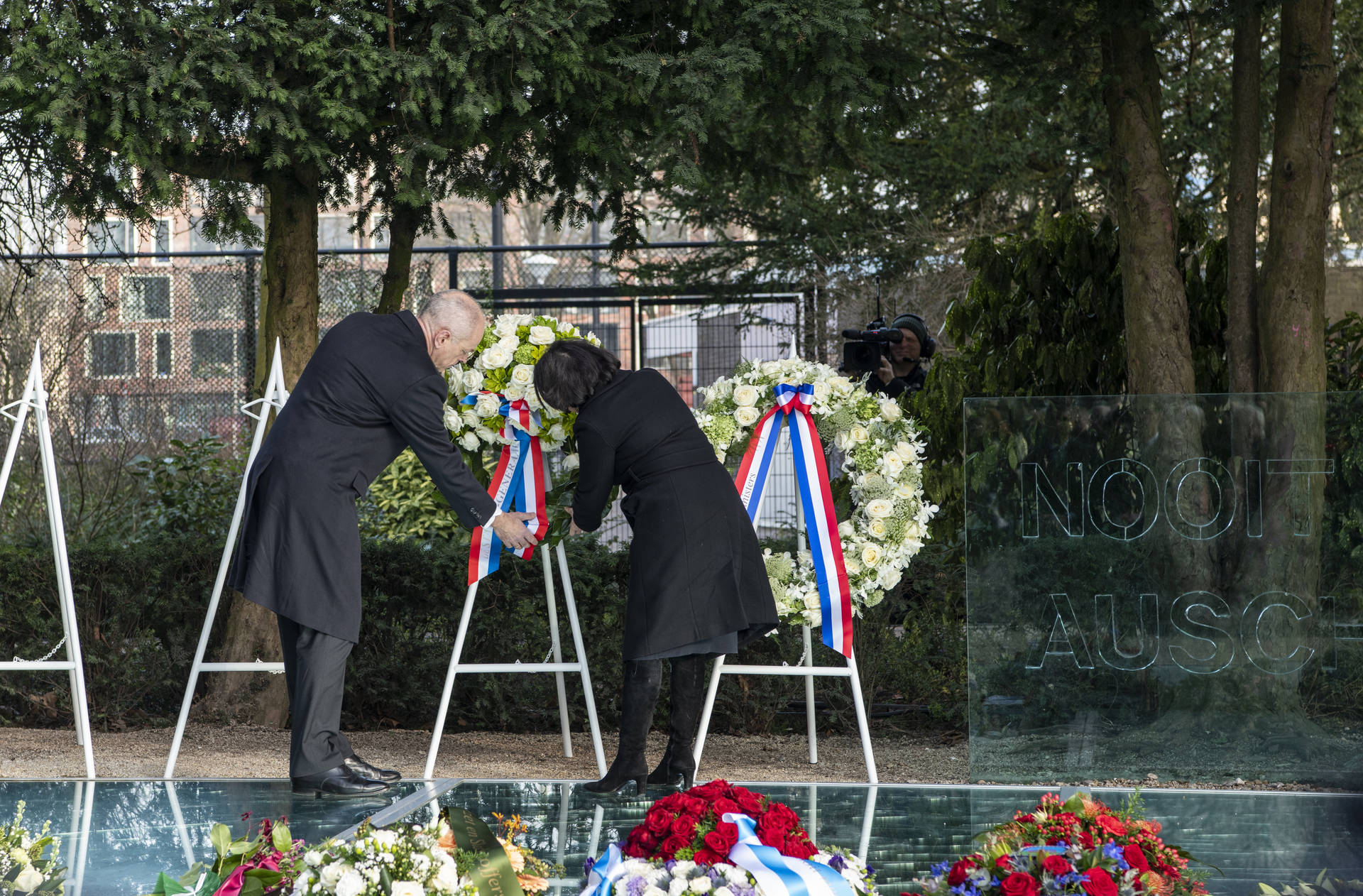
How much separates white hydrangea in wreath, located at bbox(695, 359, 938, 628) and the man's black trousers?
1357 millimetres

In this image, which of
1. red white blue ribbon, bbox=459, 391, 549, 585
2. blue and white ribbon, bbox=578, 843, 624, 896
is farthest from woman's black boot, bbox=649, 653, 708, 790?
blue and white ribbon, bbox=578, 843, 624, 896

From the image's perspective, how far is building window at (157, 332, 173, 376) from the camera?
9.41m

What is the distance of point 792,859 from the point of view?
180cm

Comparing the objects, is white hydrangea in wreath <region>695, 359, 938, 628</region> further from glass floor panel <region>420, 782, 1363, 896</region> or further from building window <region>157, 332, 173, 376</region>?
building window <region>157, 332, 173, 376</region>

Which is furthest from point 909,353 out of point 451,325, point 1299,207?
point 451,325

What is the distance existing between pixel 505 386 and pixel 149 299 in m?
6.91

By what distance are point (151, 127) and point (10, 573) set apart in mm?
2497

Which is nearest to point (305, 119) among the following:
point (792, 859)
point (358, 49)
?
point (358, 49)

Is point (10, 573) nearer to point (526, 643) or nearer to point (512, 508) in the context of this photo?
point (526, 643)

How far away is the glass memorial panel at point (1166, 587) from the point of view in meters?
4.01

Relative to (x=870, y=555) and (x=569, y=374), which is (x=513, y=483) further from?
(x=870, y=555)

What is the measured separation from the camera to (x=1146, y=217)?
4.71 metres

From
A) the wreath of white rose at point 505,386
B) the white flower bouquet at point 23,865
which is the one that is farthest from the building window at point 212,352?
the white flower bouquet at point 23,865

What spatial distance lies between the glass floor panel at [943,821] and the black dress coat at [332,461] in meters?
0.71
